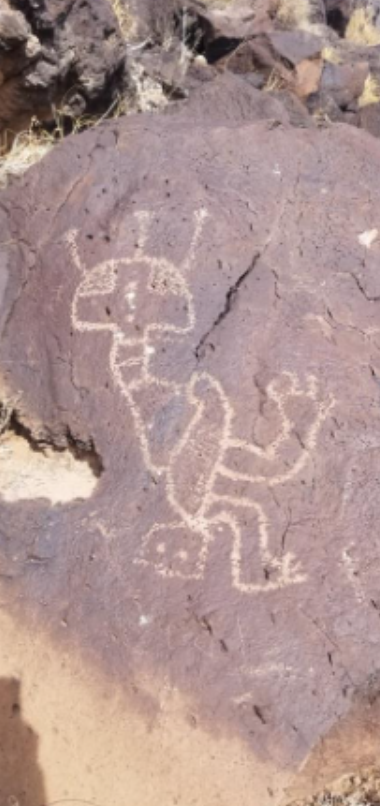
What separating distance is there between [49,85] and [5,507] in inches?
89.3

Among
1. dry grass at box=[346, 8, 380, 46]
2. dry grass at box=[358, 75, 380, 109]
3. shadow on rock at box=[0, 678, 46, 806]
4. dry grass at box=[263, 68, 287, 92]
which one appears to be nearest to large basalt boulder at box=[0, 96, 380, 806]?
shadow on rock at box=[0, 678, 46, 806]

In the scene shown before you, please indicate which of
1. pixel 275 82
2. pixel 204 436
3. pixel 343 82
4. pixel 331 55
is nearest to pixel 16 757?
pixel 204 436

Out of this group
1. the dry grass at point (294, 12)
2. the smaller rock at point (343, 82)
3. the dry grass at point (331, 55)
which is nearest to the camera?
the smaller rock at point (343, 82)

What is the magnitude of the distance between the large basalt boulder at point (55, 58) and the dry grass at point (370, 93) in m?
1.93

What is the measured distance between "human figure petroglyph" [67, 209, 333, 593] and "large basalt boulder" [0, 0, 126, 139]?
1.34m

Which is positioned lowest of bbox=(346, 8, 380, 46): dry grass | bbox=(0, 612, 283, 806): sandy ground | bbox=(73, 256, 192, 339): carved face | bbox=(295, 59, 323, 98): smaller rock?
bbox=(346, 8, 380, 46): dry grass

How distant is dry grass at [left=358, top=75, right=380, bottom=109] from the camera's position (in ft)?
18.1

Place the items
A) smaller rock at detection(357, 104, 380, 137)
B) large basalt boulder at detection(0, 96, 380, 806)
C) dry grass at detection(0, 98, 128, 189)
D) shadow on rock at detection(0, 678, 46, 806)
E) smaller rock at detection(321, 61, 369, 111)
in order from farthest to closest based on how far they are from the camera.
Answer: smaller rock at detection(357, 104, 380, 137) < smaller rock at detection(321, 61, 369, 111) < dry grass at detection(0, 98, 128, 189) < large basalt boulder at detection(0, 96, 380, 806) < shadow on rock at detection(0, 678, 46, 806)

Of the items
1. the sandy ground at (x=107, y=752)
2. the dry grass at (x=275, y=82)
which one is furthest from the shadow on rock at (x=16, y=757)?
the dry grass at (x=275, y=82)

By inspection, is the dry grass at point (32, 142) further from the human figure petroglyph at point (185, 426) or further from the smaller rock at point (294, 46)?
the smaller rock at point (294, 46)

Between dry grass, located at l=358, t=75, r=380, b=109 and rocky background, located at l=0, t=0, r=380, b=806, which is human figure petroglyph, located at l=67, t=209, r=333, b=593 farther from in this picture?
dry grass, located at l=358, t=75, r=380, b=109

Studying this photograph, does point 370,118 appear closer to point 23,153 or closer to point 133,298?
point 23,153

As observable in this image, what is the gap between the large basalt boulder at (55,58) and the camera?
3.75m

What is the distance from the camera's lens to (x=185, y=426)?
8.79 feet
